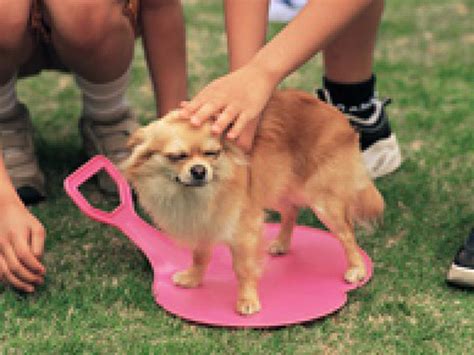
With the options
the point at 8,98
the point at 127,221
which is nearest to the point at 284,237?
the point at 127,221

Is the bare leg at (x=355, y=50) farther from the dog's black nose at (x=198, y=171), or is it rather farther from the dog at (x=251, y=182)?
the dog's black nose at (x=198, y=171)

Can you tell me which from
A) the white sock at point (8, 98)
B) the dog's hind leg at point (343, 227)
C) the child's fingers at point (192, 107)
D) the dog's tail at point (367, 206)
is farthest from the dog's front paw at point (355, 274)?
the white sock at point (8, 98)

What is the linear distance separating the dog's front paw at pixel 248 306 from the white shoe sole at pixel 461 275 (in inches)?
16.9

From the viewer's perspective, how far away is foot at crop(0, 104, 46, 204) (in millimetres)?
2146

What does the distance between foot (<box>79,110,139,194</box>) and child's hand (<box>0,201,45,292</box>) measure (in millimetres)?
673

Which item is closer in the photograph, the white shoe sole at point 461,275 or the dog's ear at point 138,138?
the dog's ear at point 138,138

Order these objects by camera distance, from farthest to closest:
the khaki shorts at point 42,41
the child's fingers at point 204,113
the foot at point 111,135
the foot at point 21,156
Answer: the foot at point 111,135 → the foot at point 21,156 → the khaki shorts at point 42,41 → the child's fingers at point 204,113

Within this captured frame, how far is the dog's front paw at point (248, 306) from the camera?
157 centimetres

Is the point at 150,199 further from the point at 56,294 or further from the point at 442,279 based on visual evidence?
the point at 442,279

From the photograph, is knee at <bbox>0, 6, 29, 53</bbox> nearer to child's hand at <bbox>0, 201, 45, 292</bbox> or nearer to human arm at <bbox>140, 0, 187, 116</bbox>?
human arm at <bbox>140, 0, 187, 116</bbox>

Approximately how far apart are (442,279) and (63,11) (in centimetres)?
108

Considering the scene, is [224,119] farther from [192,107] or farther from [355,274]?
[355,274]

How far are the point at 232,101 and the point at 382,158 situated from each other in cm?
105

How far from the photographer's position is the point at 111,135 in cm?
230
